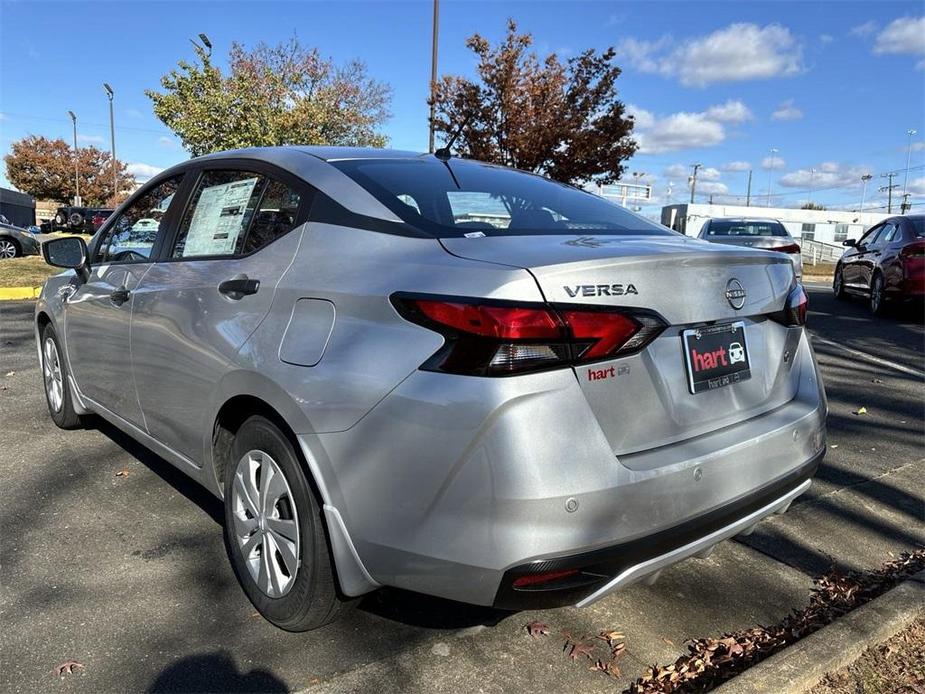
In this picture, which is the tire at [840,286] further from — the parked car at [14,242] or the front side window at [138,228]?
the parked car at [14,242]

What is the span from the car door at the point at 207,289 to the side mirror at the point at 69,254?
41.4 inches

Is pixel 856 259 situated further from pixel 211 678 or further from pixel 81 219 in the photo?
pixel 81 219

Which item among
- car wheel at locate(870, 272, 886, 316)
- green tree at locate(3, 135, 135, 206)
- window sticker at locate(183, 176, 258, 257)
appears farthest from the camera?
green tree at locate(3, 135, 135, 206)

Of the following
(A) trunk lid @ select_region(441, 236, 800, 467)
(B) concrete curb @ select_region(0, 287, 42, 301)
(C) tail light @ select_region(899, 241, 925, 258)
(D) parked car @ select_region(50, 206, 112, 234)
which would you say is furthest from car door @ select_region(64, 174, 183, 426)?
(D) parked car @ select_region(50, 206, 112, 234)

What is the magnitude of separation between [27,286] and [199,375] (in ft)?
36.1

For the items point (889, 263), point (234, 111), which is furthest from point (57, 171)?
point (889, 263)

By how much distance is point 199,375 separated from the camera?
2.67 metres

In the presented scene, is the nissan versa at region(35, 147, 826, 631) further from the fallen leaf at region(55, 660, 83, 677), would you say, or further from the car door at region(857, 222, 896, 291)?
the car door at region(857, 222, 896, 291)

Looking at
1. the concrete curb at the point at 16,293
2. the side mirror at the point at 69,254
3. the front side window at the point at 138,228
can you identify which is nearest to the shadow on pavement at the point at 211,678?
the front side window at the point at 138,228

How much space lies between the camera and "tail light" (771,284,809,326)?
2449 mm

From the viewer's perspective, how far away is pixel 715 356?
7.03 feet

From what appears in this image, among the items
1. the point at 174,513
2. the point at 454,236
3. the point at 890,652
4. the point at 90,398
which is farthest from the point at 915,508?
the point at 90,398

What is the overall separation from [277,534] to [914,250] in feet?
33.2

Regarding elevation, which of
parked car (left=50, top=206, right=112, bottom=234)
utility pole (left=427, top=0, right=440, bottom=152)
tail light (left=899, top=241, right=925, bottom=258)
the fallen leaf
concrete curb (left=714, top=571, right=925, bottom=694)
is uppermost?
utility pole (left=427, top=0, right=440, bottom=152)
